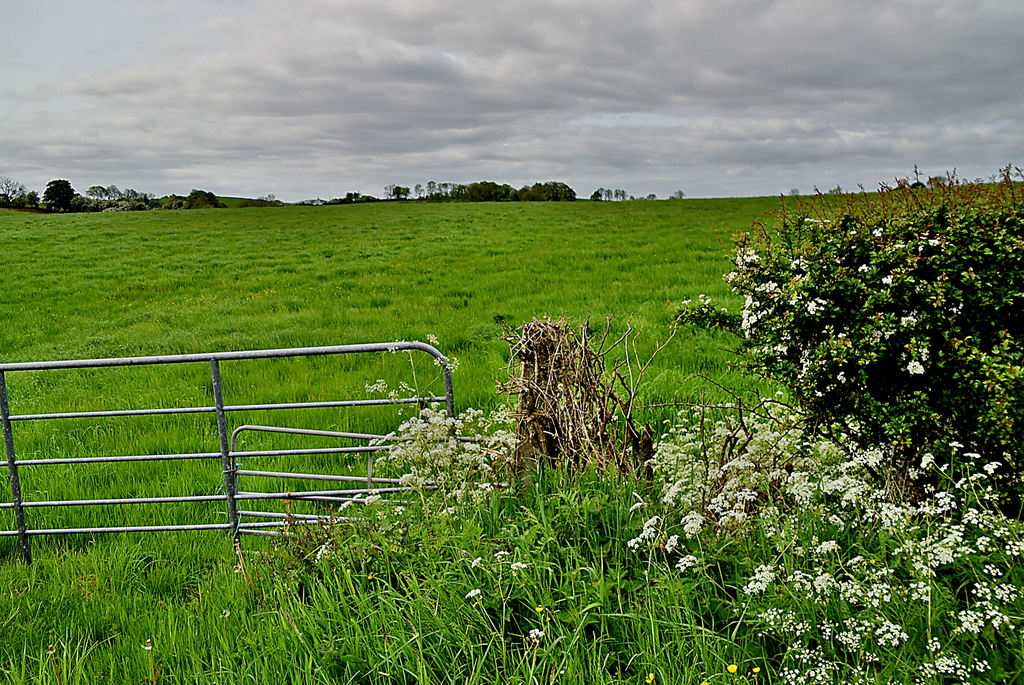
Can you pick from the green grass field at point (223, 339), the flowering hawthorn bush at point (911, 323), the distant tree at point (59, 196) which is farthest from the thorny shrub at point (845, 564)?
the distant tree at point (59, 196)

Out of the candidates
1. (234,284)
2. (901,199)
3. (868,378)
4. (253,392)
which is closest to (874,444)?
(868,378)

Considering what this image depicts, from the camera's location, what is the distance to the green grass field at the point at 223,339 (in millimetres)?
3895

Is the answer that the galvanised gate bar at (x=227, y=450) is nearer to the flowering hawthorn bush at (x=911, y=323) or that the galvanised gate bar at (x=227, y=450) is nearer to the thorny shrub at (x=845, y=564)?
A: the thorny shrub at (x=845, y=564)

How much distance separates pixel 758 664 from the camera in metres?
2.95

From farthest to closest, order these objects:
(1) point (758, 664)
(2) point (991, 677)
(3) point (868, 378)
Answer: (3) point (868, 378) < (1) point (758, 664) < (2) point (991, 677)

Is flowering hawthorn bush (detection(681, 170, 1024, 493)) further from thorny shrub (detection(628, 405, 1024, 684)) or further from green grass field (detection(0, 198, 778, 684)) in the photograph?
green grass field (detection(0, 198, 778, 684))

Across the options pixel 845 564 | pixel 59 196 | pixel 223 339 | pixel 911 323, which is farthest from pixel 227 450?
pixel 59 196

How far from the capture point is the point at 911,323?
4016mm

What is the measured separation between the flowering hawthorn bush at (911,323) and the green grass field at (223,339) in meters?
1.13

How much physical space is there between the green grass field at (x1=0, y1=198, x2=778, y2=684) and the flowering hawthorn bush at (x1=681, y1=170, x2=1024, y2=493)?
3.70 feet

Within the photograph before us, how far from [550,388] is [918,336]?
2.21 metres

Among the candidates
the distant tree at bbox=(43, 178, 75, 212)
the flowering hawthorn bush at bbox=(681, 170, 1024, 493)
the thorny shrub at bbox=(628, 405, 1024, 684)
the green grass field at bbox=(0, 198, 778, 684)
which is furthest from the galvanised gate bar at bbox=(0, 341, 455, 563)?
the distant tree at bbox=(43, 178, 75, 212)

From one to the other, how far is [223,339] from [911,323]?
1088cm

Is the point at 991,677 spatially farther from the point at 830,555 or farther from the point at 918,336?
the point at 918,336
